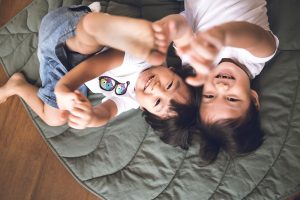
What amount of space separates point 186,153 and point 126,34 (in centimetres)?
45

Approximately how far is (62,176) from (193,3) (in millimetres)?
→ 633

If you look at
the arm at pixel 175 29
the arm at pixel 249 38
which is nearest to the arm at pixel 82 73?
the arm at pixel 175 29

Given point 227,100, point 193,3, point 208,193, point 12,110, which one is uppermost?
point 193,3

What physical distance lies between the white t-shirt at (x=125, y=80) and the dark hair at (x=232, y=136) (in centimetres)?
21

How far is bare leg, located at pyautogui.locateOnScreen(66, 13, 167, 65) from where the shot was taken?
71 centimetres

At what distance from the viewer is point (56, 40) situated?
97 centimetres

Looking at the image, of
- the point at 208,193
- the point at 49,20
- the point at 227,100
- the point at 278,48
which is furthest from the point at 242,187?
the point at 49,20

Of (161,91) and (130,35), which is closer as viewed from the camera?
(130,35)

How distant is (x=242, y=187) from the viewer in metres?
1.01

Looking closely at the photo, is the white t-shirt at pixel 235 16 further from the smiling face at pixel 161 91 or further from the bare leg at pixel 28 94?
the bare leg at pixel 28 94

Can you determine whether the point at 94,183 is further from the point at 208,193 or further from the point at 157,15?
the point at 157,15

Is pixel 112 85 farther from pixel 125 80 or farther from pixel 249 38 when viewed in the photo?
pixel 249 38

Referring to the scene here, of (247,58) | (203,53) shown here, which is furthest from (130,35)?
(247,58)

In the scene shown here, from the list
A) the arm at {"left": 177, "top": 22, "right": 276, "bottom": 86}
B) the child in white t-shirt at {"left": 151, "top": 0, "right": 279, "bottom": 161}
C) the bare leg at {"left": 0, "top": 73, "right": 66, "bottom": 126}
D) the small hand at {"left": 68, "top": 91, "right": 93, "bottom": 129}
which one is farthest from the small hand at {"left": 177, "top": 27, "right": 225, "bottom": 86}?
the bare leg at {"left": 0, "top": 73, "right": 66, "bottom": 126}
